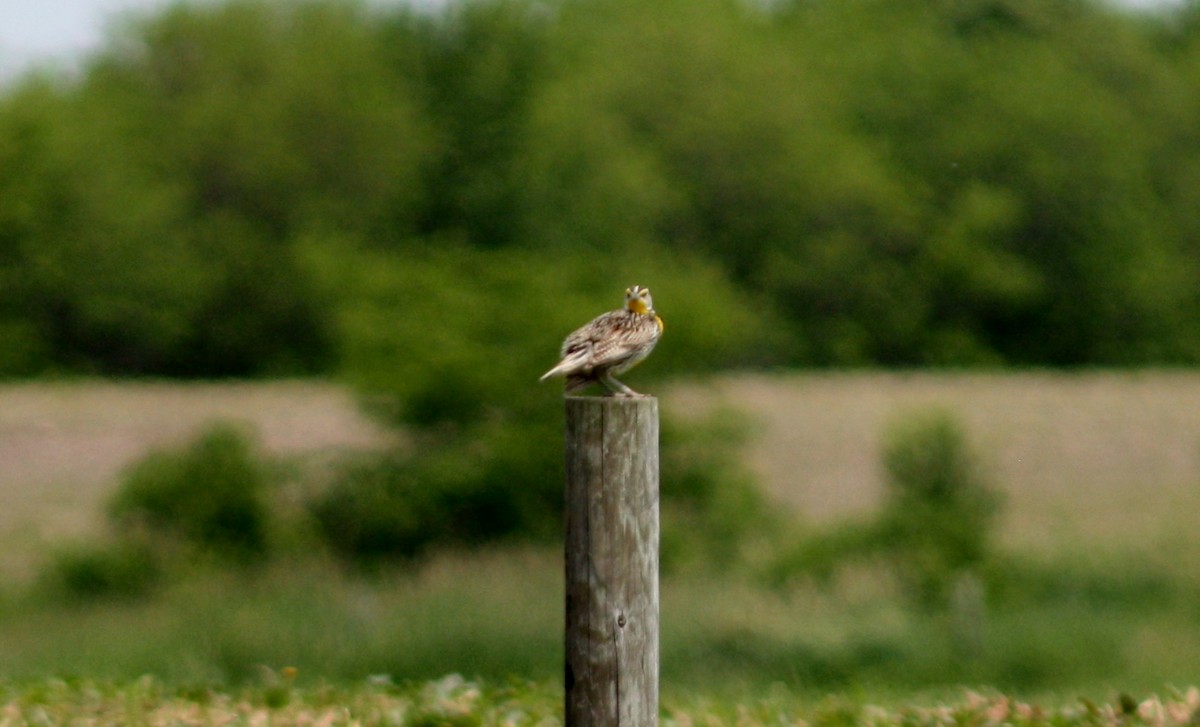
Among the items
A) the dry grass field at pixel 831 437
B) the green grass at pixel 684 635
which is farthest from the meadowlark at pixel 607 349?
the dry grass field at pixel 831 437

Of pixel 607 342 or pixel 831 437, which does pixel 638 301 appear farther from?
pixel 831 437

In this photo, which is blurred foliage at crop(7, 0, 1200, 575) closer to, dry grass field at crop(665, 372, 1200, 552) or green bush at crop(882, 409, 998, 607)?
dry grass field at crop(665, 372, 1200, 552)

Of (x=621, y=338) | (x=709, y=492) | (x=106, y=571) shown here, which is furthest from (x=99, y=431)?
(x=621, y=338)

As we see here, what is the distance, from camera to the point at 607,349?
628 cm

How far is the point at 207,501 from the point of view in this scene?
24.7 m

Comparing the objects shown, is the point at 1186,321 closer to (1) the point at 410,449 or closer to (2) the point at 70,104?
(2) the point at 70,104

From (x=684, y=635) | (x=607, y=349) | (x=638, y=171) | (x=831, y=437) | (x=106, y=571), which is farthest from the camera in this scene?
(x=638, y=171)

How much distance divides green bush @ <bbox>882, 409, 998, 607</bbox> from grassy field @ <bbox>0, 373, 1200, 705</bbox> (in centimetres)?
62

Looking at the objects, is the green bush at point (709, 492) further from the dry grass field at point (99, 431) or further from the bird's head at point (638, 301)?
the bird's head at point (638, 301)

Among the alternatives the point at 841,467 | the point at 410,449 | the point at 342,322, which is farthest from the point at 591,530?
the point at 841,467

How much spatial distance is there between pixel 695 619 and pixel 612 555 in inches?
444

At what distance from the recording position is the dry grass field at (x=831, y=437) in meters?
27.8

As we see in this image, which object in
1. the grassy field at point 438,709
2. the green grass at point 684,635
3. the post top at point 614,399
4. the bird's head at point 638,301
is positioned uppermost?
the bird's head at point 638,301

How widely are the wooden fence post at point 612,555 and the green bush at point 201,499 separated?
61.8 ft
